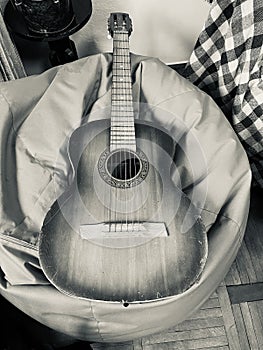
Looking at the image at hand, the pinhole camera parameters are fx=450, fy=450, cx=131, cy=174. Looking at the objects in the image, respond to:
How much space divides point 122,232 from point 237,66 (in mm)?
562

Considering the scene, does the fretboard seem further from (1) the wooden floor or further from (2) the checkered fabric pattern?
(1) the wooden floor

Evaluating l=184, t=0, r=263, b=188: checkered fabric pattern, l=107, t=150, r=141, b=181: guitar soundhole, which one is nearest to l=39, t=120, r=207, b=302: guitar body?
l=107, t=150, r=141, b=181: guitar soundhole

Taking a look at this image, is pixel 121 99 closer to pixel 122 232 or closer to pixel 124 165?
pixel 124 165

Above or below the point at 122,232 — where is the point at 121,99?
above

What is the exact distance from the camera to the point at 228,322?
1.18 m

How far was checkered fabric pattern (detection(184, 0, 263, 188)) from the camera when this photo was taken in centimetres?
109

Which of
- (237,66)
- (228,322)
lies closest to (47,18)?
(237,66)

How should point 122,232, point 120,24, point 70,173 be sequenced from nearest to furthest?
point 122,232
point 70,173
point 120,24

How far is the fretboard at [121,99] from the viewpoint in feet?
3.34

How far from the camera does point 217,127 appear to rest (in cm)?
109

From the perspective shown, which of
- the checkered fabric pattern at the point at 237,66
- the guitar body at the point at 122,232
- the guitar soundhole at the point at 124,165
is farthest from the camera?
the checkered fabric pattern at the point at 237,66

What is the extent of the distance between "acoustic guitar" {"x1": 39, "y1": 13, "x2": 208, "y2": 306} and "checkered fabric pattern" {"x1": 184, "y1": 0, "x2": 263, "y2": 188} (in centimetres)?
25

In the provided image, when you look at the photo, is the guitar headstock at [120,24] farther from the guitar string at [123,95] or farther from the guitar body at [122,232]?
the guitar body at [122,232]

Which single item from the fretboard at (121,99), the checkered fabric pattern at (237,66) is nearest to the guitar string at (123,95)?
the fretboard at (121,99)
